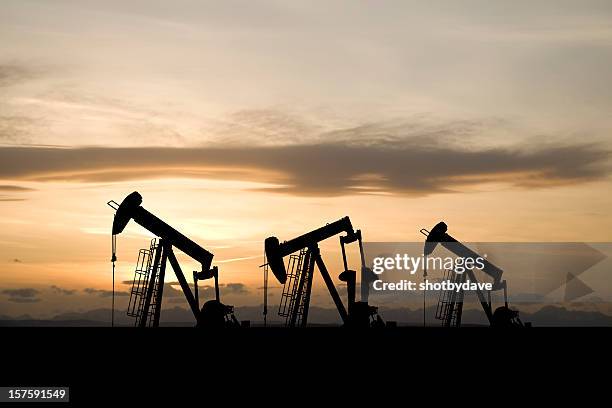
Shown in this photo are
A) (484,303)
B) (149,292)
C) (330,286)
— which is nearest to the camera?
(149,292)

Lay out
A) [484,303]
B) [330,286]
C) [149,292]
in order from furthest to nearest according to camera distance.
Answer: [484,303]
[330,286]
[149,292]

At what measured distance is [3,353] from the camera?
2527cm

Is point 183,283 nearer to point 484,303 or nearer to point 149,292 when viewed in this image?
point 149,292

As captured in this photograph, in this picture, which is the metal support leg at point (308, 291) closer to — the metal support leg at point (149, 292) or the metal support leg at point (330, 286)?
the metal support leg at point (330, 286)

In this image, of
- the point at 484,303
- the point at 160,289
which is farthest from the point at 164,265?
the point at 484,303

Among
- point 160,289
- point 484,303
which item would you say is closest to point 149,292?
point 160,289

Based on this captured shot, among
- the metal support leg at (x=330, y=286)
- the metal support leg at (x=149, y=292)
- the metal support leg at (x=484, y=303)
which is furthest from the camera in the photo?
the metal support leg at (x=484, y=303)

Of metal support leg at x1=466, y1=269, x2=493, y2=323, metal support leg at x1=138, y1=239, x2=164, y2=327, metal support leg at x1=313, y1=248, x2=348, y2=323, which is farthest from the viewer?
metal support leg at x1=466, y1=269, x2=493, y2=323

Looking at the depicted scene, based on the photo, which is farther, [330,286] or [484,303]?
[484,303]

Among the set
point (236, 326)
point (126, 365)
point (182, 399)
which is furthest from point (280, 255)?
point (182, 399)

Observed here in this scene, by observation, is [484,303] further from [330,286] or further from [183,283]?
[183,283]

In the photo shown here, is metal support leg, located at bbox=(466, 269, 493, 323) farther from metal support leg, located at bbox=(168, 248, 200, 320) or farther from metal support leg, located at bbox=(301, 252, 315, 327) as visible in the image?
metal support leg, located at bbox=(168, 248, 200, 320)

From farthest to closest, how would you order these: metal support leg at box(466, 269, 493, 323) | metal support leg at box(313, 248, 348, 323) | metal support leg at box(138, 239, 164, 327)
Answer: metal support leg at box(466, 269, 493, 323), metal support leg at box(313, 248, 348, 323), metal support leg at box(138, 239, 164, 327)

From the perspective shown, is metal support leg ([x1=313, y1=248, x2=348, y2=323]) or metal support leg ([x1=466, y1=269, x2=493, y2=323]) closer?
metal support leg ([x1=313, y1=248, x2=348, y2=323])
